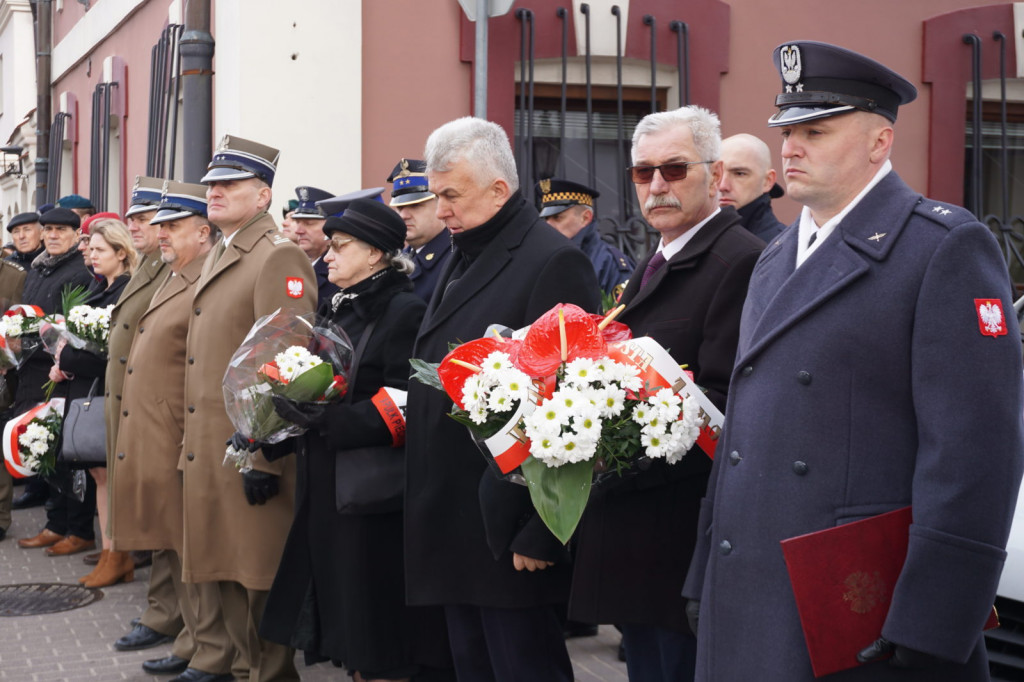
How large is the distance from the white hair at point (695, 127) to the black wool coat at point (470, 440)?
0.48 metres

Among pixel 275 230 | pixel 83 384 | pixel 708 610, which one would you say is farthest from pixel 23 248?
pixel 708 610

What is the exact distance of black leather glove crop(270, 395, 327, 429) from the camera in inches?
165

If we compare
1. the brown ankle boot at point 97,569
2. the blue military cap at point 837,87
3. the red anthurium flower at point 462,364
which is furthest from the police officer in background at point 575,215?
the blue military cap at point 837,87

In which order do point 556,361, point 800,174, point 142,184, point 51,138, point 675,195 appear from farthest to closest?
point 51,138, point 142,184, point 675,195, point 556,361, point 800,174

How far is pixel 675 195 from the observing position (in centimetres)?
342

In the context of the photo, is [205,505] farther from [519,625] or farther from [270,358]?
[519,625]

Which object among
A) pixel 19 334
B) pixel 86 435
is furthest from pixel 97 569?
pixel 19 334

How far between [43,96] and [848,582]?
16539 millimetres

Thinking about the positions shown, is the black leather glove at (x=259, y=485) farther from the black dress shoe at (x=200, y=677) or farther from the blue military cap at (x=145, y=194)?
the blue military cap at (x=145, y=194)

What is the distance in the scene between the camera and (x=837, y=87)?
8.42 feet

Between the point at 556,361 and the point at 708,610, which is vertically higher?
the point at 556,361

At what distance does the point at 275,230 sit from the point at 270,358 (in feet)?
3.15

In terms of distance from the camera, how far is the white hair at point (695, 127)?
11.4ft

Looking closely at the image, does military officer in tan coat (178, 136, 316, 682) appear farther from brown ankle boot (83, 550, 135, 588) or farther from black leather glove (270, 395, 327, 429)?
brown ankle boot (83, 550, 135, 588)
